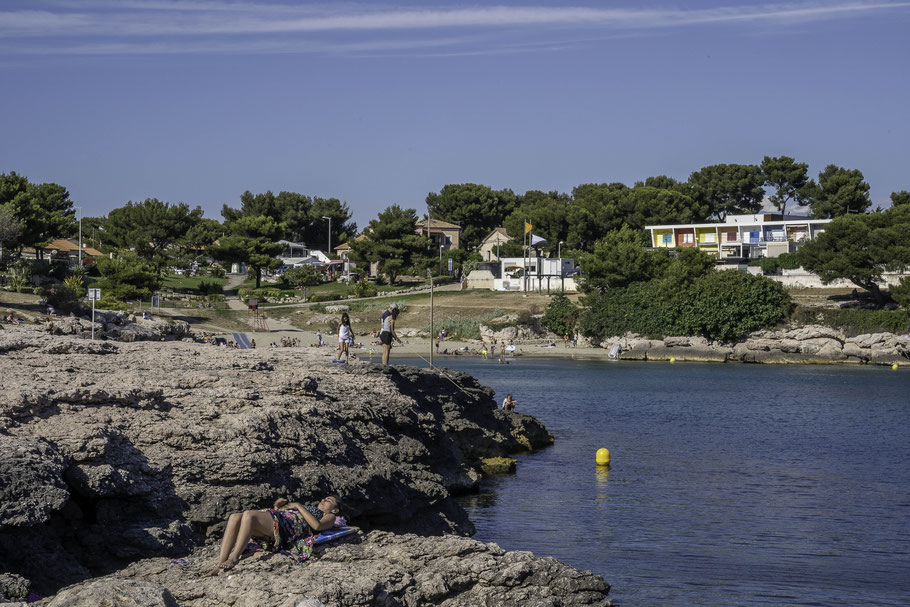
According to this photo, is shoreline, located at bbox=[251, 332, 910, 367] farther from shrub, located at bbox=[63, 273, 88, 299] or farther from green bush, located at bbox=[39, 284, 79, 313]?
shrub, located at bbox=[63, 273, 88, 299]

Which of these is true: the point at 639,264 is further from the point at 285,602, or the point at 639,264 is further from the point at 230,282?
the point at 285,602

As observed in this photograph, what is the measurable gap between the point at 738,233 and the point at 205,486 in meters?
87.8

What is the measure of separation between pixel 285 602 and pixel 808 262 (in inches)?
2489

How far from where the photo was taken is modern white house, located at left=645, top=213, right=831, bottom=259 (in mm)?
89812

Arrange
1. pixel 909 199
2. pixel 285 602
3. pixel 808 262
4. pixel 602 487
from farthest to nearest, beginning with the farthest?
pixel 909 199 < pixel 808 262 < pixel 602 487 < pixel 285 602

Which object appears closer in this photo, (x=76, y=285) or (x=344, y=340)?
(x=344, y=340)

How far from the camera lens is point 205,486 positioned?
11695 millimetres

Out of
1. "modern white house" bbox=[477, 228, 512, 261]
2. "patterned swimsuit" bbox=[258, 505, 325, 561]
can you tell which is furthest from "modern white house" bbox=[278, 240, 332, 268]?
"patterned swimsuit" bbox=[258, 505, 325, 561]

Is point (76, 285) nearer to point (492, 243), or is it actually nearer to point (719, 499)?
point (719, 499)

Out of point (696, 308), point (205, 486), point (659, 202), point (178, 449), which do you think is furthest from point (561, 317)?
point (205, 486)

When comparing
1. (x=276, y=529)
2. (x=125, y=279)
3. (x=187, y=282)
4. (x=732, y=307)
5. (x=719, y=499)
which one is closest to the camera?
(x=276, y=529)

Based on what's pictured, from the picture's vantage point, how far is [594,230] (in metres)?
95.6

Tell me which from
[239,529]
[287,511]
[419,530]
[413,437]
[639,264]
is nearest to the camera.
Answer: [239,529]

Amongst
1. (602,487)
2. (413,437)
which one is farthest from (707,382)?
(413,437)
